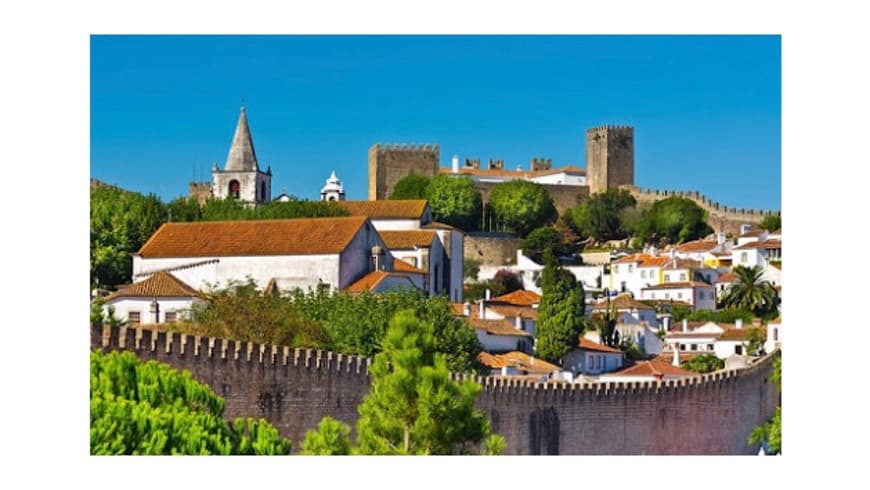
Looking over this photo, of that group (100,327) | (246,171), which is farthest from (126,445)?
(246,171)

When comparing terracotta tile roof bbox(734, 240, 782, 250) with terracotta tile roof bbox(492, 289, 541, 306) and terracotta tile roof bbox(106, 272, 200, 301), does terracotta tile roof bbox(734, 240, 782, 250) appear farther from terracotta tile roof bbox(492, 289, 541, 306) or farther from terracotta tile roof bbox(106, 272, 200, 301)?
terracotta tile roof bbox(106, 272, 200, 301)

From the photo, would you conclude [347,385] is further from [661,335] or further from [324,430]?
[661,335]

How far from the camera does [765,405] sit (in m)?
40.8

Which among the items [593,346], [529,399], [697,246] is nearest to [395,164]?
[697,246]

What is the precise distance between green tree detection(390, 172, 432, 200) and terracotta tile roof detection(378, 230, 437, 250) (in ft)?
85.8

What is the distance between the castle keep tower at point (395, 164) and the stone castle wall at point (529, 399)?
46414 millimetres

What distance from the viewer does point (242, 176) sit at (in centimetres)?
6366

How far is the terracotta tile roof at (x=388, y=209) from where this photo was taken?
56688 mm

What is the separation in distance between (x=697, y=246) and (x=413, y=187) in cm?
Result: 1419

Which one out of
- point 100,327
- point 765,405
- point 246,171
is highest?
point 246,171

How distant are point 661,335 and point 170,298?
21.3 meters

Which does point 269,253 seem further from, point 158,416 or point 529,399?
point 158,416

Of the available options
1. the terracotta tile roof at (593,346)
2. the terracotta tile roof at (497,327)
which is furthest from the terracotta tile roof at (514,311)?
the terracotta tile roof at (497,327)

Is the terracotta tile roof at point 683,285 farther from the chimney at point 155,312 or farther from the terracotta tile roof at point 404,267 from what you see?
the chimney at point 155,312
